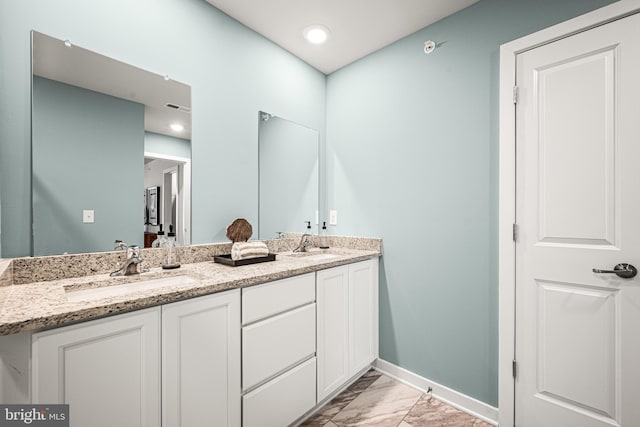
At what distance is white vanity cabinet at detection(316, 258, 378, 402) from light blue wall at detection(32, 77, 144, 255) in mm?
1139

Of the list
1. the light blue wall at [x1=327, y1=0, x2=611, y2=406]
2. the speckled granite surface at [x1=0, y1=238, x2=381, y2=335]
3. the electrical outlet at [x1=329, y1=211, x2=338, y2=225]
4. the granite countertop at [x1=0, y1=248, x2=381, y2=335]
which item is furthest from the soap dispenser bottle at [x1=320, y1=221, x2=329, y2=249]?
the granite countertop at [x1=0, y1=248, x2=381, y2=335]

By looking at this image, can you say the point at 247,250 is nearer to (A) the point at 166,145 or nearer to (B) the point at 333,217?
(A) the point at 166,145

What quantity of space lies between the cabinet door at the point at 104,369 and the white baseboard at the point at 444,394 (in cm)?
168

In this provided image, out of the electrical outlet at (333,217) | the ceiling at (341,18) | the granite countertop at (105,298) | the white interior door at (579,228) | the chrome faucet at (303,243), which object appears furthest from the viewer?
the electrical outlet at (333,217)

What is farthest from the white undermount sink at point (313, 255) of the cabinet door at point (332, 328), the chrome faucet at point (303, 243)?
the cabinet door at point (332, 328)

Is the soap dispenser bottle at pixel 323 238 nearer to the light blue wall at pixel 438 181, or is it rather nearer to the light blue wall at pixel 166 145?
the light blue wall at pixel 438 181

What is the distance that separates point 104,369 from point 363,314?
156 centimetres

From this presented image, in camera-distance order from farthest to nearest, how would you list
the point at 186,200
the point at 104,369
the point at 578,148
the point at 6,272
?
1. the point at 186,200
2. the point at 578,148
3. the point at 6,272
4. the point at 104,369

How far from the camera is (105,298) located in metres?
1.00

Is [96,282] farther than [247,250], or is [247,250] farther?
[247,250]

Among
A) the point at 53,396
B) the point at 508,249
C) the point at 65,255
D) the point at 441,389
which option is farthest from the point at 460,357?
the point at 65,255

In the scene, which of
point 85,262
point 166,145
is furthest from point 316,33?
point 85,262

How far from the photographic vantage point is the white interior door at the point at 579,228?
4.26 ft

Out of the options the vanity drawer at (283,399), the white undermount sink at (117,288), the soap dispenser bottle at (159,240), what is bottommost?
the vanity drawer at (283,399)
